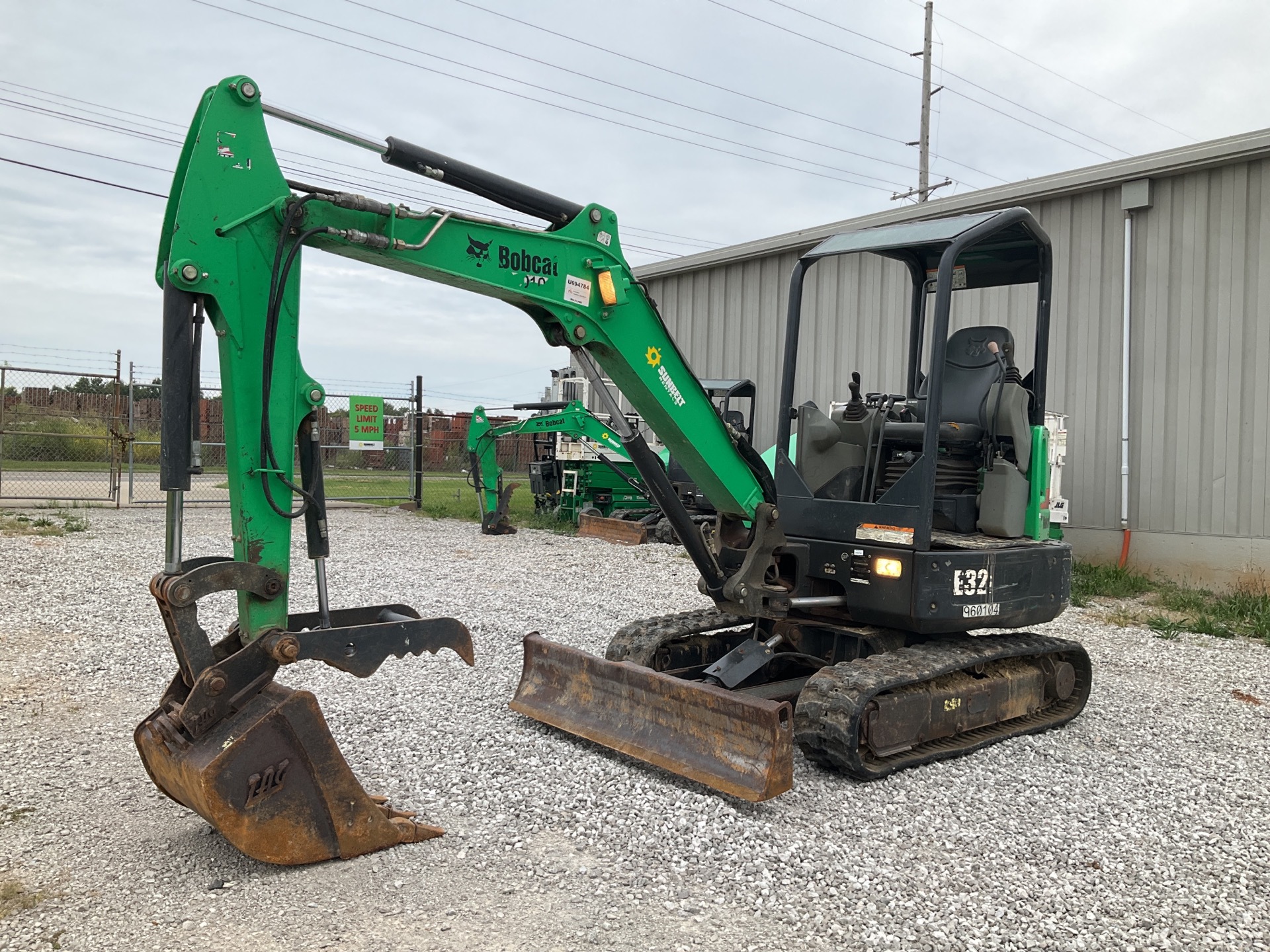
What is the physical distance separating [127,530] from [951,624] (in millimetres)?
12643

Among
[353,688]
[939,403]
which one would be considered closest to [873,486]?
[939,403]

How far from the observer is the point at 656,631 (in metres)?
5.87

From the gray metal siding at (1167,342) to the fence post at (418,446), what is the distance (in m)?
10.2

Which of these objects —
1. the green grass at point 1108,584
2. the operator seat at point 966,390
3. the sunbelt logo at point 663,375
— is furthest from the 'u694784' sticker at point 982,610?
the green grass at point 1108,584

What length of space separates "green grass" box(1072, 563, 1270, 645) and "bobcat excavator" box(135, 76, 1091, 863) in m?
3.76

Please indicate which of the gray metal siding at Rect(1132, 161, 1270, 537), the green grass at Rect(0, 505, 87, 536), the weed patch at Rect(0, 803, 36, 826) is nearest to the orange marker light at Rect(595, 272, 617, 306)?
the weed patch at Rect(0, 803, 36, 826)

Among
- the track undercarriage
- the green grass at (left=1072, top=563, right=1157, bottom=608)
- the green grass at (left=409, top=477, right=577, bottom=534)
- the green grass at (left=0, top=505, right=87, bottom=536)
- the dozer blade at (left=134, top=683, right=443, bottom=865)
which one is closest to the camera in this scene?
the dozer blade at (left=134, top=683, right=443, bottom=865)

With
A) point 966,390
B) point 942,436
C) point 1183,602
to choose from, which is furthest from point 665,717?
point 1183,602

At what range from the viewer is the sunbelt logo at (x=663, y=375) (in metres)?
4.63

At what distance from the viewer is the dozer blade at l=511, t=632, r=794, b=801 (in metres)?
4.31

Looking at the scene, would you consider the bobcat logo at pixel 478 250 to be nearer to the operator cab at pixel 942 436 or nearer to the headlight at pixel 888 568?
the operator cab at pixel 942 436

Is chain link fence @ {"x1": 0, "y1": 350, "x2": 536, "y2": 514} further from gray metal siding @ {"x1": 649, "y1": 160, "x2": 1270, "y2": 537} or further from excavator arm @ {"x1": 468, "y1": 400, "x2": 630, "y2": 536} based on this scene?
gray metal siding @ {"x1": 649, "y1": 160, "x2": 1270, "y2": 537}

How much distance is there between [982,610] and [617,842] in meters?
2.49

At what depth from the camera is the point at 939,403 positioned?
5.18 m
